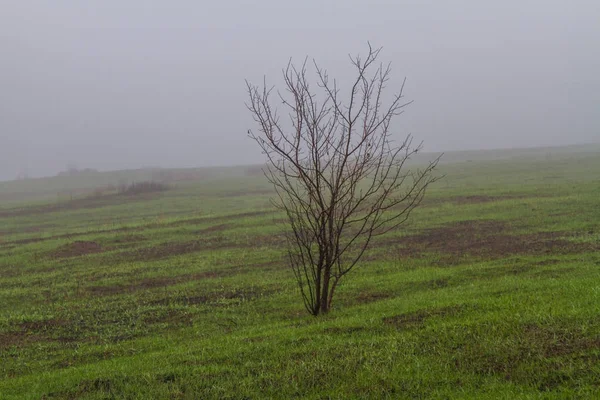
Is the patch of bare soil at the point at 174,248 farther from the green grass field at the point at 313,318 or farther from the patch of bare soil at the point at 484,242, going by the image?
the patch of bare soil at the point at 484,242

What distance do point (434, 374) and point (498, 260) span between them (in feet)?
31.5

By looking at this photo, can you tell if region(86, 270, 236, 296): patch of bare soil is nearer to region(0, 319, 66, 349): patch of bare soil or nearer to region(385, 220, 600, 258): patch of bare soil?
region(0, 319, 66, 349): patch of bare soil

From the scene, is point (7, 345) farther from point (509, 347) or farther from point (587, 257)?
point (587, 257)

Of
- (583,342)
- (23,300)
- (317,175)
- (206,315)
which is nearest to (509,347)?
(583,342)

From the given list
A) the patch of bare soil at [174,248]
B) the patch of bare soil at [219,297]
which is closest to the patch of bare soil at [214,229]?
the patch of bare soil at [174,248]

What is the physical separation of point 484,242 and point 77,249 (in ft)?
58.3

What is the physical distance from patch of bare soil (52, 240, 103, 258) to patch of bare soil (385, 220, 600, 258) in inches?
533

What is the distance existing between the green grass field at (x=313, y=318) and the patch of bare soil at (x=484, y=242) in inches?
3.2

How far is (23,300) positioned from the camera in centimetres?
1612

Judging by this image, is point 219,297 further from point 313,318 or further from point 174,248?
point 174,248

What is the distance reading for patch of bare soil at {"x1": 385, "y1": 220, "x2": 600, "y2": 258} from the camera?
1661 centimetres

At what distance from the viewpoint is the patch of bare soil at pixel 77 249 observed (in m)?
24.2

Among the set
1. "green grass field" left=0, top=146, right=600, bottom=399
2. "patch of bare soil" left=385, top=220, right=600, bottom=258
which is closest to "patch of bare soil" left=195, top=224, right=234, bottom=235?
"green grass field" left=0, top=146, right=600, bottom=399

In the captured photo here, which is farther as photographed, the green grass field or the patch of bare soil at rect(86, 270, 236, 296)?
the patch of bare soil at rect(86, 270, 236, 296)
